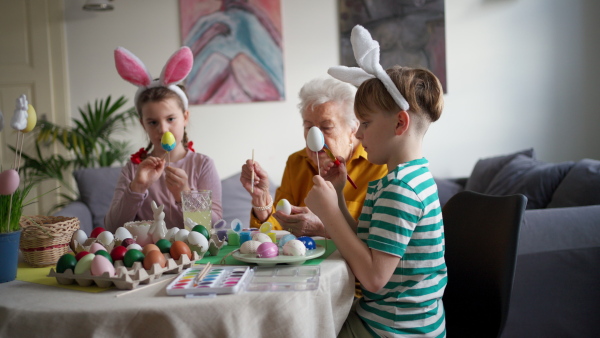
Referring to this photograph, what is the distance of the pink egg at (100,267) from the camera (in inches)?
44.4

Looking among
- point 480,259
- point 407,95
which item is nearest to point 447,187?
point 480,259

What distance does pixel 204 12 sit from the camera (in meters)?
4.16

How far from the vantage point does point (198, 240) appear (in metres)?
1.36

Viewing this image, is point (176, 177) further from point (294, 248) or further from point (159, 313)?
point (159, 313)

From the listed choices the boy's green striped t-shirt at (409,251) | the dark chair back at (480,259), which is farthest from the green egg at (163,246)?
the dark chair back at (480,259)

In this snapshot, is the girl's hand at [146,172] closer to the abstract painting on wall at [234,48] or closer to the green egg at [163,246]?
the green egg at [163,246]

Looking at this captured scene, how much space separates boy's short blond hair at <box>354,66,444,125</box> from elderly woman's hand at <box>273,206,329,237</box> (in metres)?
0.40

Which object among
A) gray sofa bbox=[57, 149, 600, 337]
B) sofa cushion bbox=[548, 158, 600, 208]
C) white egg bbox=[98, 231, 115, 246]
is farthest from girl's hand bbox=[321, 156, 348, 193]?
sofa cushion bbox=[548, 158, 600, 208]

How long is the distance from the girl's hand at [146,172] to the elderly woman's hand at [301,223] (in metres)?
0.53

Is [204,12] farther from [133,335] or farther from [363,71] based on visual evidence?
[133,335]

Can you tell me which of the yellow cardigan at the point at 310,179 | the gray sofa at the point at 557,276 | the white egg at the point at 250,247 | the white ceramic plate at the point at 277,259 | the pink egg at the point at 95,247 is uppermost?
the yellow cardigan at the point at 310,179

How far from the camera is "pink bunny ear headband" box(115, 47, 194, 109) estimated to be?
1.89 metres

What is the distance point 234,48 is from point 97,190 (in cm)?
152

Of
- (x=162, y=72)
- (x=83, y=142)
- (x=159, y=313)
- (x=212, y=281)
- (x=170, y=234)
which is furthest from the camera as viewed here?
(x=83, y=142)
